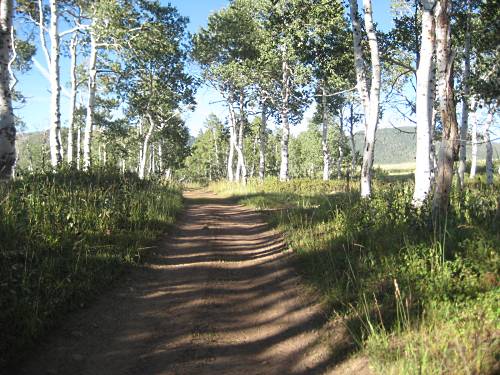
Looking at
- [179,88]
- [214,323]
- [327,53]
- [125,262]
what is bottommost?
[214,323]

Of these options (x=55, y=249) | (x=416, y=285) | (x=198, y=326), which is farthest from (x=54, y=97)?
(x=416, y=285)

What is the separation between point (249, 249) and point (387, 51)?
12.3 m

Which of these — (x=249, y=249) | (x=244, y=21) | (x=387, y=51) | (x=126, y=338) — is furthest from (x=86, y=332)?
(x=244, y=21)

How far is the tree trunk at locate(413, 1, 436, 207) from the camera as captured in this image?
6.32m

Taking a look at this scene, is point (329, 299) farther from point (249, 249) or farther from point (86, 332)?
point (249, 249)

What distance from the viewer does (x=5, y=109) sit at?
771 cm

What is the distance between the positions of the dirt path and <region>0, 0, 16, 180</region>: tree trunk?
3.63 meters

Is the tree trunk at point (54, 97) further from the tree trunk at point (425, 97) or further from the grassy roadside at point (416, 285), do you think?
the tree trunk at point (425, 97)

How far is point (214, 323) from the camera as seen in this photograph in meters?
4.45

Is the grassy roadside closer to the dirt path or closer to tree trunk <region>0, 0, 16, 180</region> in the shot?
the dirt path

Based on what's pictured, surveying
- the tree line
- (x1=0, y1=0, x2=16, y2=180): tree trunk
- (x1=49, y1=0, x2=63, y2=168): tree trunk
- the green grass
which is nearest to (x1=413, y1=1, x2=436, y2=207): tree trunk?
the tree line

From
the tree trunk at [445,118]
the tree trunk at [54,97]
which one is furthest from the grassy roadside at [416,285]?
the tree trunk at [54,97]

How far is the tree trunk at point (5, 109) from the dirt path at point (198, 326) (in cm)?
363

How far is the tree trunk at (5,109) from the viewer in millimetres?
7453
